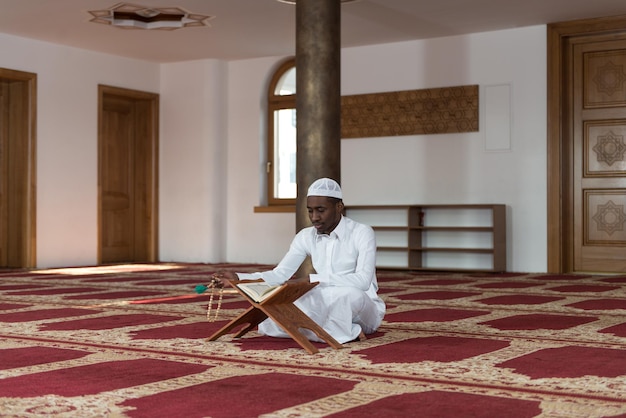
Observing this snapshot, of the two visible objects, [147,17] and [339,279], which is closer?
[339,279]

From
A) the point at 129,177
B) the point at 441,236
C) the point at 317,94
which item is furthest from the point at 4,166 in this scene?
the point at 441,236

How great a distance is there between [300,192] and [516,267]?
3434mm

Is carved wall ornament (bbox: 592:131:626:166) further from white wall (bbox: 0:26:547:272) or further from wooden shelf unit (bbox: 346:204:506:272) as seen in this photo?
wooden shelf unit (bbox: 346:204:506:272)

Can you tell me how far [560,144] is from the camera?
9.95m

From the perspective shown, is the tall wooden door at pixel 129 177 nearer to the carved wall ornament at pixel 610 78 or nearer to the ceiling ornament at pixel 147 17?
the ceiling ornament at pixel 147 17

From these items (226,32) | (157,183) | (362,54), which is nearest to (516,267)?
(362,54)

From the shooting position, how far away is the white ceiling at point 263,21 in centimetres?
923

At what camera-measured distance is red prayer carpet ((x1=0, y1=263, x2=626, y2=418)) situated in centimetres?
283

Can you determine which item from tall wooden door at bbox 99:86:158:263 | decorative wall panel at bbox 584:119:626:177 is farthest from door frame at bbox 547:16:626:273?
tall wooden door at bbox 99:86:158:263

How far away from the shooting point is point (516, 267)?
10219 millimetres

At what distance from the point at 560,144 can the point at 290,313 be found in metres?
6.63

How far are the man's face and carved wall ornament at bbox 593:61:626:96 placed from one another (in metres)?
6.45

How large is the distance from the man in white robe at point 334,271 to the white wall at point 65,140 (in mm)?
7235

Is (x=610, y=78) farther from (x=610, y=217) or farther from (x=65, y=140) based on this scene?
(x=65, y=140)
